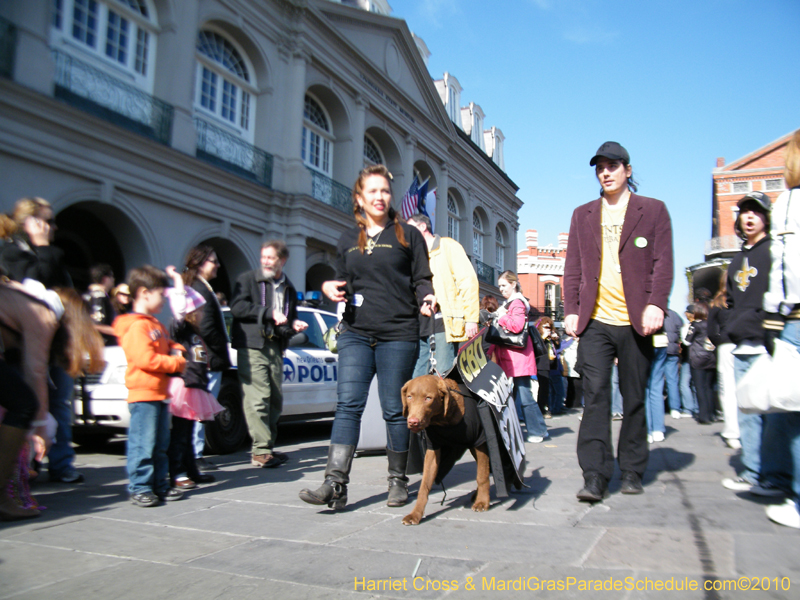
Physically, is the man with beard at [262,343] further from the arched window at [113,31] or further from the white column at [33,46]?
the arched window at [113,31]

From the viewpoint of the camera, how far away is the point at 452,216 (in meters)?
28.9

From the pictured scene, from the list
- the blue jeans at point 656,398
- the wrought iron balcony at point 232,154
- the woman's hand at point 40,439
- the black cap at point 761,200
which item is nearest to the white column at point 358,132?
the wrought iron balcony at point 232,154

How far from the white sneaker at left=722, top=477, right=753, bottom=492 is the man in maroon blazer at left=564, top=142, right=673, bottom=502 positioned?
24.3 inches

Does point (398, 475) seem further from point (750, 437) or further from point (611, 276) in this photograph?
point (750, 437)

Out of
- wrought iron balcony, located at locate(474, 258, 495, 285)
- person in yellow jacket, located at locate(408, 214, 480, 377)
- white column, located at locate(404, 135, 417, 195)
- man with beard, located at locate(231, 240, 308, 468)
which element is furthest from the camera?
wrought iron balcony, located at locate(474, 258, 495, 285)

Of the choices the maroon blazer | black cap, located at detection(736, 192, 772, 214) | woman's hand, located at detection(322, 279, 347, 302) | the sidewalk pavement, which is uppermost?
black cap, located at detection(736, 192, 772, 214)

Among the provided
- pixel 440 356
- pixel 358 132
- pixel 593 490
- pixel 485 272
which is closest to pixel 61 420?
pixel 440 356

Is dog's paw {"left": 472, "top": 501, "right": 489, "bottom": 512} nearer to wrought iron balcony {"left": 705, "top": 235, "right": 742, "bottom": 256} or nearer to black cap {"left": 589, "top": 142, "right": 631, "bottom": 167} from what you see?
black cap {"left": 589, "top": 142, "right": 631, "bottom": 167}

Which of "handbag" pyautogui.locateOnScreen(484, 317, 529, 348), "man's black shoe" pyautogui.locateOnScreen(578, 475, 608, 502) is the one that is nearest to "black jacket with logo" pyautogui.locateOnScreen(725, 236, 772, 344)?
"man's black shoe" pyautogui.locateOnScreen(578, 475, 608, 502)

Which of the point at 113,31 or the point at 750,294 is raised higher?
the point at 113,31

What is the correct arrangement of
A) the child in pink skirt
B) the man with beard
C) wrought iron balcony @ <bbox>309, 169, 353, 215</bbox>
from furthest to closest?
wrought iron balcony @ <bbox>309, 169, 353, 215</bbox> < the man with beard < the child in pink skirt

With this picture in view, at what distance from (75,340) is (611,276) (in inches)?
146

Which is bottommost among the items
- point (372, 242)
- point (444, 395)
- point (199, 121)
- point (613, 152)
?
point (444, 395)

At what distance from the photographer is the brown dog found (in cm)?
286
